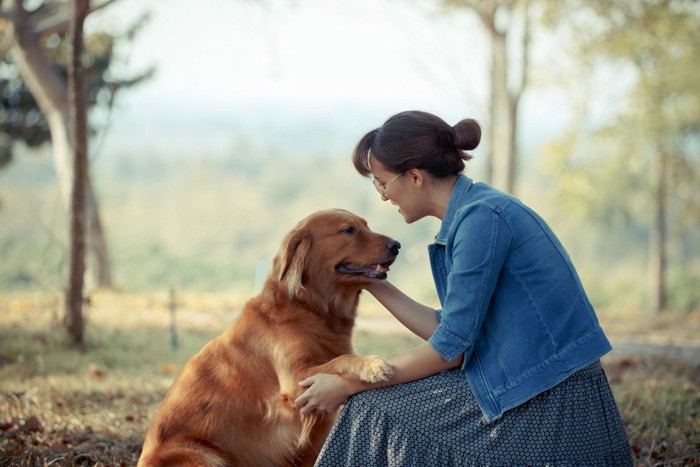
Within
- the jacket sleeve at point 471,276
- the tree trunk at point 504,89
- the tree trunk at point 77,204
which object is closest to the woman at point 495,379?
the jacket sleeve at point 471,276

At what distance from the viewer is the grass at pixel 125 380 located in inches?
157

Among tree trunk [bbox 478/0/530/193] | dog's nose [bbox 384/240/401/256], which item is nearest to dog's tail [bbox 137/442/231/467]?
dog's nose [bbox 384/240/401/256]

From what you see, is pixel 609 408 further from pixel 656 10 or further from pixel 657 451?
pixel 656 10

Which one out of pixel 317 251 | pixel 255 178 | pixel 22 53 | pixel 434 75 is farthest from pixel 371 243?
pixel 255 178

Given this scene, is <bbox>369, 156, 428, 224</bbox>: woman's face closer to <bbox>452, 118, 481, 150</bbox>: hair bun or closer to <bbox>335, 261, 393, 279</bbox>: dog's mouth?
<bbox>452, 118, 481, 150</bbox>: hair bun

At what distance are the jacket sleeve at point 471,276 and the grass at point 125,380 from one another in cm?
162

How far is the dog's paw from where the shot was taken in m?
2.80

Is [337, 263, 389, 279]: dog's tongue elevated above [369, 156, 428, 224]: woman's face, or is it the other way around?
[369, 156, 428, 224]: woman's face

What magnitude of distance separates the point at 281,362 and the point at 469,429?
832mm

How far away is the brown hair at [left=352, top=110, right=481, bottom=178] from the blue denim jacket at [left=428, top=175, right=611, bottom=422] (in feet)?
0.95

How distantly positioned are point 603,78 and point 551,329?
11.8 meters

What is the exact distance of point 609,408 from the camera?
112 inches

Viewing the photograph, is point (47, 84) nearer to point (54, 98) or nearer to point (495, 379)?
point (54, 98)

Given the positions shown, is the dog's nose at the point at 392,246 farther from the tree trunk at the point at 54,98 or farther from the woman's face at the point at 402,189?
the tree trunk at the point at 54,98
